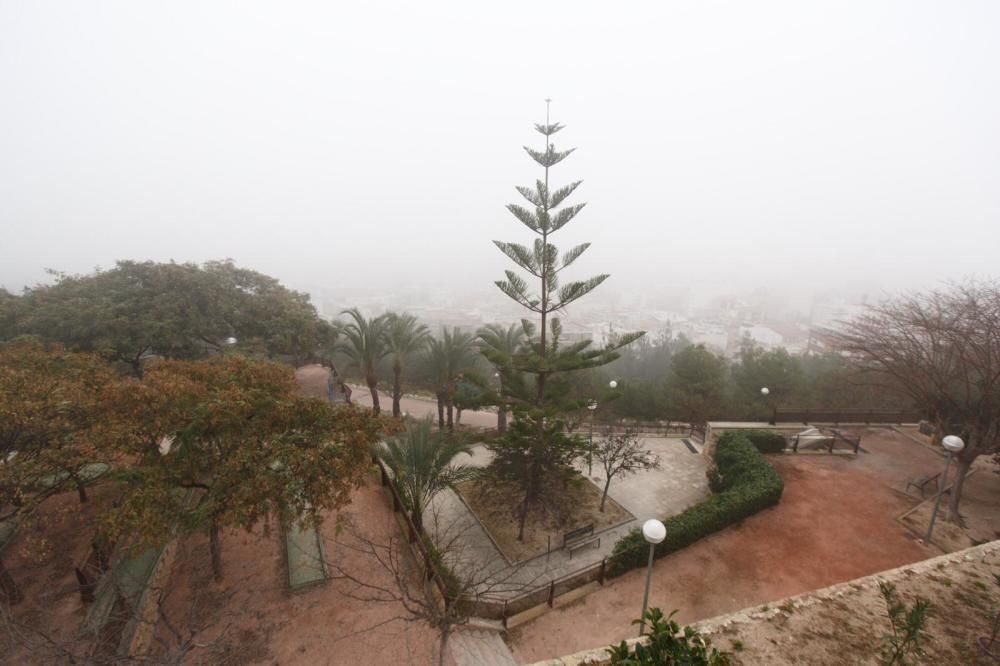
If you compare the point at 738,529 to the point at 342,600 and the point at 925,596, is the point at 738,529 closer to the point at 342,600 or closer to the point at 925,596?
the point at 925,596

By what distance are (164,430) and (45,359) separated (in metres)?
4.70

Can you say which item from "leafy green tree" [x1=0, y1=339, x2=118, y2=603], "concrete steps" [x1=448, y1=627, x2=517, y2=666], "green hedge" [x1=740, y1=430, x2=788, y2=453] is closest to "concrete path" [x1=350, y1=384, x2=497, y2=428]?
"green hedge" [x1=740, y1=430, x2=788, y2=453]

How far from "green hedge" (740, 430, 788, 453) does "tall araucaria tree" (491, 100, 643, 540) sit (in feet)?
18.8

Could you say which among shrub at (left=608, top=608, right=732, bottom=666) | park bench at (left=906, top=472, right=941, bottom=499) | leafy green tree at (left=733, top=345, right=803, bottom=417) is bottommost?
leafy green tree at (left=733, top=345, right=803, bottom=417)

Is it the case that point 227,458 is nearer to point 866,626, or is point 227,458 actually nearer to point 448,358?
point 866,626

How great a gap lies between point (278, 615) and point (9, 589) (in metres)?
4.03

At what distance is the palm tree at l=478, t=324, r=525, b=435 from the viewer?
946cm

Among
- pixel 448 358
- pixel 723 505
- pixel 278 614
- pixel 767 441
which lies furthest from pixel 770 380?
pixel 278 614

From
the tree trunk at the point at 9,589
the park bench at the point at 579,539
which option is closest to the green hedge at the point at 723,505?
the park bench at the point at 579,539

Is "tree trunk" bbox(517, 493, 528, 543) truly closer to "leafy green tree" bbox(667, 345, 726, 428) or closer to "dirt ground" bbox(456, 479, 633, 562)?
"dirt ground" bbox(456, 479, 633, 562)

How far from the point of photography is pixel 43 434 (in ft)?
19.0

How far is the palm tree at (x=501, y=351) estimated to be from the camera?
31.0ft

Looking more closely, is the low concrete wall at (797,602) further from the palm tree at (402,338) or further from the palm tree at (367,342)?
the palm tree at (367,342)

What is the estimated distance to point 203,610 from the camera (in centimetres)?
623
